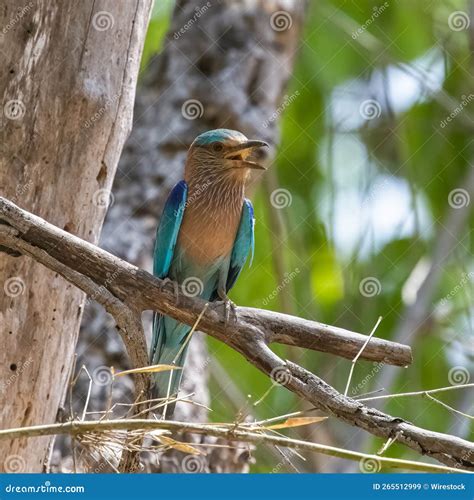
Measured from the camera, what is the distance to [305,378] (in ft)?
11.6

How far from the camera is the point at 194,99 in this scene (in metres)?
6.98

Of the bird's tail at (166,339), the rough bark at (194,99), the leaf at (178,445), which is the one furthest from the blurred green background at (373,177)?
the leaf at (178,445)

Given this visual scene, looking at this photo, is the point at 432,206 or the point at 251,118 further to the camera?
the point at 432,206

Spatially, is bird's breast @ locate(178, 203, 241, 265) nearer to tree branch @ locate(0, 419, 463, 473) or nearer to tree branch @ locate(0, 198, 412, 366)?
tree branch @ locate(0, 198, 412, 366)

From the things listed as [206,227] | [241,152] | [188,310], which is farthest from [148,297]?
[241,152]

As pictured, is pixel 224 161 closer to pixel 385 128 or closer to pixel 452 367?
pixel 385 128

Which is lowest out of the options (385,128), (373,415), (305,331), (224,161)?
(373,415)

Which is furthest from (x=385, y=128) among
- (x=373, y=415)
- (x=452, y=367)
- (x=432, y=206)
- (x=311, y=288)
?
(x=373, y=415)

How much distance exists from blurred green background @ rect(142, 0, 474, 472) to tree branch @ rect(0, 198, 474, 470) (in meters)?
3.86

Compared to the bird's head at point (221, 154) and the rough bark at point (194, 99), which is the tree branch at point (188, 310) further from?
the rough bark at point (194, 99)

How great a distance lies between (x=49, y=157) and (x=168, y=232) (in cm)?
118

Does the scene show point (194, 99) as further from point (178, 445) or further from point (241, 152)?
point (178, 445)

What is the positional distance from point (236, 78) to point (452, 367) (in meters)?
3.55

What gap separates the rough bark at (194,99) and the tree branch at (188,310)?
2.35 m
